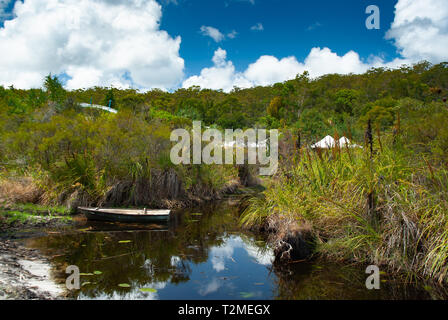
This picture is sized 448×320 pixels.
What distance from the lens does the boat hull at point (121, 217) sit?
9.13 m

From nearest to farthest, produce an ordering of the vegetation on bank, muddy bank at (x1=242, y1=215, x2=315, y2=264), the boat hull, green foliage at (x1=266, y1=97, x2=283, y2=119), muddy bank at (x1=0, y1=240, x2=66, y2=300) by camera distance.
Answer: muddy bank at (x1=0, y1=240, x2=66, y2=300)
the vegetation on bank
muddy bank at (x1=242, y1=215, x2=315, y2=264)
the boat hull
green foliage at (x1=266, y1=97, x2=283, y2=119)

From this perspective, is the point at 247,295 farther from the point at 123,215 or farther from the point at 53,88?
the point at 53,88

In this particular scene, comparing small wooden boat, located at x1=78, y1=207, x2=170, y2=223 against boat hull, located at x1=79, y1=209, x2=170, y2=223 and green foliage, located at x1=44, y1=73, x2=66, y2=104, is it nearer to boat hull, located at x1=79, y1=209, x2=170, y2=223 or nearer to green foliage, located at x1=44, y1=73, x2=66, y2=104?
boat hull, located at x1=79, y1=209, x2=170, y2=223

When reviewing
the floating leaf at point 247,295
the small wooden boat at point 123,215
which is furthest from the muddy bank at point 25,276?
the small wooden boat at point 123,215

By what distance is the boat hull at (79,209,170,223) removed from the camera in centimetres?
913

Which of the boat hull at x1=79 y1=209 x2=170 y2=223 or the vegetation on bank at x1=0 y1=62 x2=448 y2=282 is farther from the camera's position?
the boat hull at x1=79 y1=209 x2=170 y2=223

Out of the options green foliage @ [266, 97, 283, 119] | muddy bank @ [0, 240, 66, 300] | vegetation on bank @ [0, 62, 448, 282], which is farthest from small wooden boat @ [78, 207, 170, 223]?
green foliage @ [266, 97, 283, 119]

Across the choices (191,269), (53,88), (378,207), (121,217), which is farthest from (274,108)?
(191,269)

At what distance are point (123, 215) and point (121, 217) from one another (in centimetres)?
13

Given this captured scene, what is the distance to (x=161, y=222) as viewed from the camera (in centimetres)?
→ 943
